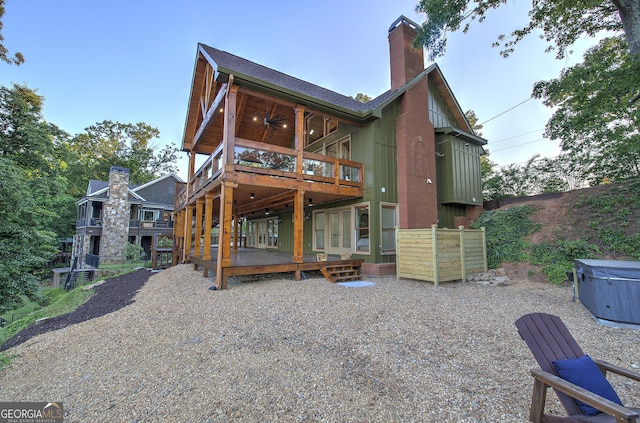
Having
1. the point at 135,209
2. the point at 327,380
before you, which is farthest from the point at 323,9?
the point at 135,209

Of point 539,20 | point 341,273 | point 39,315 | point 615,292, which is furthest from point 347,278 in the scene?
point 539,20

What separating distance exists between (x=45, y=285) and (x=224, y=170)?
19755mm

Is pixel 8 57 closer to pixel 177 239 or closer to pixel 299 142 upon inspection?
pixel 177 239

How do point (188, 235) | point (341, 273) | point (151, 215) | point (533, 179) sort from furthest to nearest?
point (151, 215) → point (533, 179) → point (188, 235) → point (341, 273)

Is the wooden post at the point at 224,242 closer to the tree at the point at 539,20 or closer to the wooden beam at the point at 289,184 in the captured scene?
the wooden beam at the point at 289,184

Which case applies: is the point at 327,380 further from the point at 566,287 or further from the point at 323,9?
the point at 323,9

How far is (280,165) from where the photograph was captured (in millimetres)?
7996

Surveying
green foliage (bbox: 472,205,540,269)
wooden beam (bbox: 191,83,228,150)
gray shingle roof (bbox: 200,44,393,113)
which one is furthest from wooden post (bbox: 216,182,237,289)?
green foliage (bbox: 472,205,540,269)

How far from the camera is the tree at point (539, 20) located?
326 inches

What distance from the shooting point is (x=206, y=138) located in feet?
40.1

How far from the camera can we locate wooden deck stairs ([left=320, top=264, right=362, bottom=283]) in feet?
26.5

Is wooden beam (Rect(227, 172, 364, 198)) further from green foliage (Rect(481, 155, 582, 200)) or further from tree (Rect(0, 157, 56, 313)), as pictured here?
green foliage (Rect(481, 155, 582, 200))

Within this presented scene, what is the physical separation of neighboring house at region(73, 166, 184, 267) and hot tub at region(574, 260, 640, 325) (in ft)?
54.8

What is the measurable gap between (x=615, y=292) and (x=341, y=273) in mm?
5935
